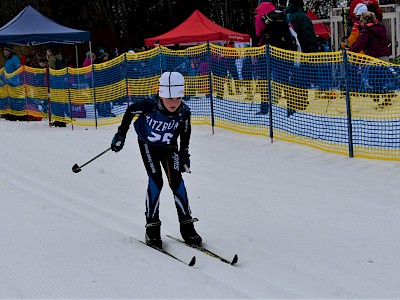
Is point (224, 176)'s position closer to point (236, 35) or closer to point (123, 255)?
point (123, 255)

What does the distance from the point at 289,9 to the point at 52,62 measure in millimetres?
7790

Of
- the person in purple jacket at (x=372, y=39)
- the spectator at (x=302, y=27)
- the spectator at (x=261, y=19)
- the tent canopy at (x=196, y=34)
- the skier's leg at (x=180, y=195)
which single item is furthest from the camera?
the tent canopy at (x=196, y=34)

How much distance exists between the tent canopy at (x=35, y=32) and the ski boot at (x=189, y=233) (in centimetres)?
1463

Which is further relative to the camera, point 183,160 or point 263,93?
point 263,93

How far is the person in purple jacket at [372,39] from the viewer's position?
41.6 feet

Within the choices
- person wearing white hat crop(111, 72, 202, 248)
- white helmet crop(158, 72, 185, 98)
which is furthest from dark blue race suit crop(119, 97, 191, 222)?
white helmet crop(158, 72, 185, 98)

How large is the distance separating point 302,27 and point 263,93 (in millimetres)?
2060

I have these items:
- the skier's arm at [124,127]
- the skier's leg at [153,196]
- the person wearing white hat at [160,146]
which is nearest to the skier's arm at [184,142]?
the person wearing white hat at [160,146]

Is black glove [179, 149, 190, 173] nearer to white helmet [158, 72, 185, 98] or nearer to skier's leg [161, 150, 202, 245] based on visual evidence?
skier's leg [161, 150, 202, 245]

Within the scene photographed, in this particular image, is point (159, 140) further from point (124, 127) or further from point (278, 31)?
point (278, 31)

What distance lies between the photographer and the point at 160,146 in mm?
6426

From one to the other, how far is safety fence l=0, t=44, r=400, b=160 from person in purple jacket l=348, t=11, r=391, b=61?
1930mm

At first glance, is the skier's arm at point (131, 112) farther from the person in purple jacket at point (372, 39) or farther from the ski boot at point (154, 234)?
the person in purple jacket at point (372, 39)

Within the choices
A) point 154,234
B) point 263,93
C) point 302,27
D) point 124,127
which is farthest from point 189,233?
point 302,27
